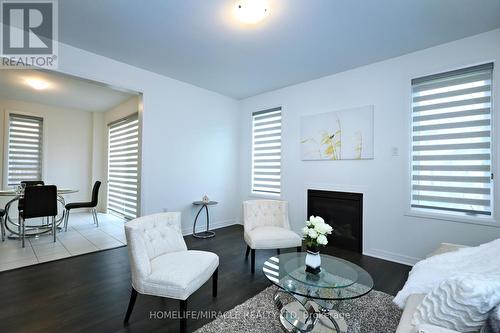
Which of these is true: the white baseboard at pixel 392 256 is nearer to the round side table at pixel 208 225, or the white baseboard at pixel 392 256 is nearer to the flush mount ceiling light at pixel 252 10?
the round side table at pixel 208 225

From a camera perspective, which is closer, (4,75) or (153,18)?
(153,18)

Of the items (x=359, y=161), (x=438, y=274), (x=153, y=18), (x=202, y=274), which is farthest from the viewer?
(x=359, y=161)

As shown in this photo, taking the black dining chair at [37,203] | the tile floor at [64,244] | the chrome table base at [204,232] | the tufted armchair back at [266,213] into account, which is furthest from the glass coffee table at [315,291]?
the black dining chair at [37,203]

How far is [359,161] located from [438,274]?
205 cm

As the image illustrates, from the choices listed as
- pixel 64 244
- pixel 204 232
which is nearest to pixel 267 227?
pixel 204 232

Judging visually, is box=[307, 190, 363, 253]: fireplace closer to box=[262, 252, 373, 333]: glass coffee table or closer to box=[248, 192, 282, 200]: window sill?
box=[248, 192, 282, 200]: window sill

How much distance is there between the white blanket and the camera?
1492 millimetres

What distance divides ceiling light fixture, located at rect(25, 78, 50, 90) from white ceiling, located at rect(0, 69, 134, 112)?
5cm

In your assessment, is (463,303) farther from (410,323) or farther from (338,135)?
(338,135)

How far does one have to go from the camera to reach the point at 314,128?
391 centimetres

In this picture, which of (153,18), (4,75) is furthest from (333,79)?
(4,75)

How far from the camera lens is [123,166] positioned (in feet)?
18.0

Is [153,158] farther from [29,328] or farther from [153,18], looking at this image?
[29,328]

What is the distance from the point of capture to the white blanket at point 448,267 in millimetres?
1492
